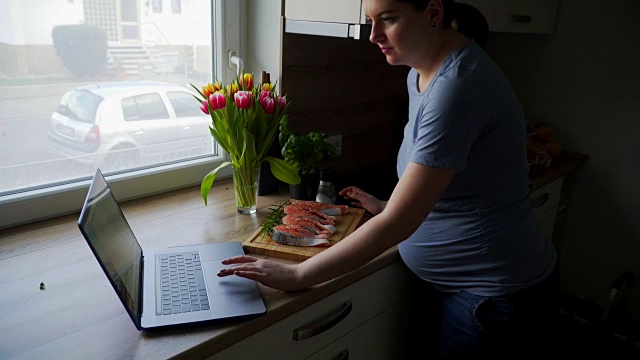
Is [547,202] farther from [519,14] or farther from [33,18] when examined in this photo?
[33,18]

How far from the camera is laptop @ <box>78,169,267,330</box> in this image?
0.86m

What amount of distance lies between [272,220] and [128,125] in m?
0.52

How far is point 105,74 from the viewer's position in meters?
1.36

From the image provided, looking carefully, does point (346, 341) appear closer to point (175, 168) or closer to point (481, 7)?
point (175, 168)

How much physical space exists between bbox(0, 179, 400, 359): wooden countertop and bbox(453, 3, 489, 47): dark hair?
1.81ft

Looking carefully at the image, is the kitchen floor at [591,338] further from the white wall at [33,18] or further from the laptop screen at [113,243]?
the white wall at [33,18]

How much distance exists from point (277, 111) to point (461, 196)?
55cm

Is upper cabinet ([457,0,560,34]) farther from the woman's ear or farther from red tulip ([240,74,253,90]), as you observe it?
red tulip ([240,74,253,90])

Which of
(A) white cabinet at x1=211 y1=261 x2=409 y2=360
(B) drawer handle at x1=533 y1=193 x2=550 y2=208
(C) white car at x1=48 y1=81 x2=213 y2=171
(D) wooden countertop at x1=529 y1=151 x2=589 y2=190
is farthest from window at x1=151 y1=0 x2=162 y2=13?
(B) drawer handle at x1=533 y1=193 x2=550 y2=208

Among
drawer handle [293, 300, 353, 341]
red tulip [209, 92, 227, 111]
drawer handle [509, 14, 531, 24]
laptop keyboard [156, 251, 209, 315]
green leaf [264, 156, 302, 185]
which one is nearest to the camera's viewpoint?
laptop keyboard [156, 251, 209, 315]

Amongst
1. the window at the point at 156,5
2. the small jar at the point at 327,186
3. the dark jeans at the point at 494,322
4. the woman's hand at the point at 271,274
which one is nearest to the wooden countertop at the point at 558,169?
the dark jeans at the point at 494,322

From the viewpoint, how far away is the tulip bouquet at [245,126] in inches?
51.7

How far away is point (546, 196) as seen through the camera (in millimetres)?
1967

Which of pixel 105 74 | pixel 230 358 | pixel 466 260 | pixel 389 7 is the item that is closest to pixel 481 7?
pixel 389 7
